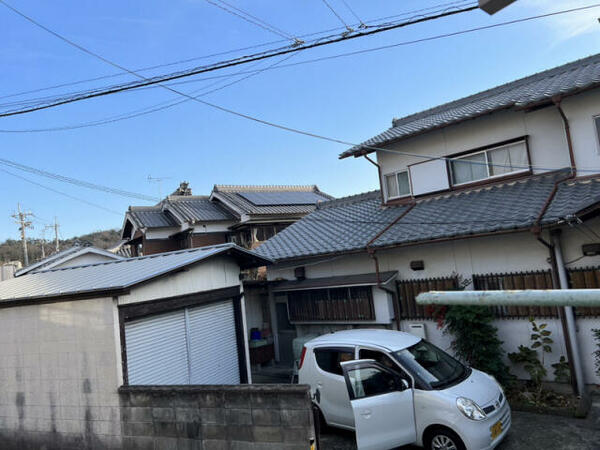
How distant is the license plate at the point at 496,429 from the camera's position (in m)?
5.39

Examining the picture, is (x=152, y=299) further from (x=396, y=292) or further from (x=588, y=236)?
(x=588, y=236)

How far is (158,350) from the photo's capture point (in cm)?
738

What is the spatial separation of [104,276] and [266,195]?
53.5 ft

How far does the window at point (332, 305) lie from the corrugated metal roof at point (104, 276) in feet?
7.46

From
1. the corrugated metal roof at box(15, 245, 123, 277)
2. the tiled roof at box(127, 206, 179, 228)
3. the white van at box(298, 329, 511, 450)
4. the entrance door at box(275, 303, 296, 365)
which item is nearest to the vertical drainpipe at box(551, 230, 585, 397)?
the white van at box(298, 329, 511, 450)

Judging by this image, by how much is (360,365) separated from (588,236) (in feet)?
16.5

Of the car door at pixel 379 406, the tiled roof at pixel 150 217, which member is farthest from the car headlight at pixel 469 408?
the tiled roof at pixel 150 217

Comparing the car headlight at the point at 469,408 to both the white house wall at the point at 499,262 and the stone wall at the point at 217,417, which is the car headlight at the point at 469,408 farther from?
the white house wall at the point at 499,262

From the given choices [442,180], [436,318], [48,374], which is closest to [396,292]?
[436,318]

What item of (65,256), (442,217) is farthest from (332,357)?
(65,256)

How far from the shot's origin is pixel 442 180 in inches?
441

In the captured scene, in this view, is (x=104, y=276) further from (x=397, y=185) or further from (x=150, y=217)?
(x=150, y=217)

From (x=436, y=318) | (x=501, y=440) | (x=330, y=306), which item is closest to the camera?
(x=501, y=440)

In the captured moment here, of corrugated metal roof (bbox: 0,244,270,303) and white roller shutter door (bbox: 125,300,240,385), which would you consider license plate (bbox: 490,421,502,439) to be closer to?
white roller shutter door (bbox: 125,300,240,385)
